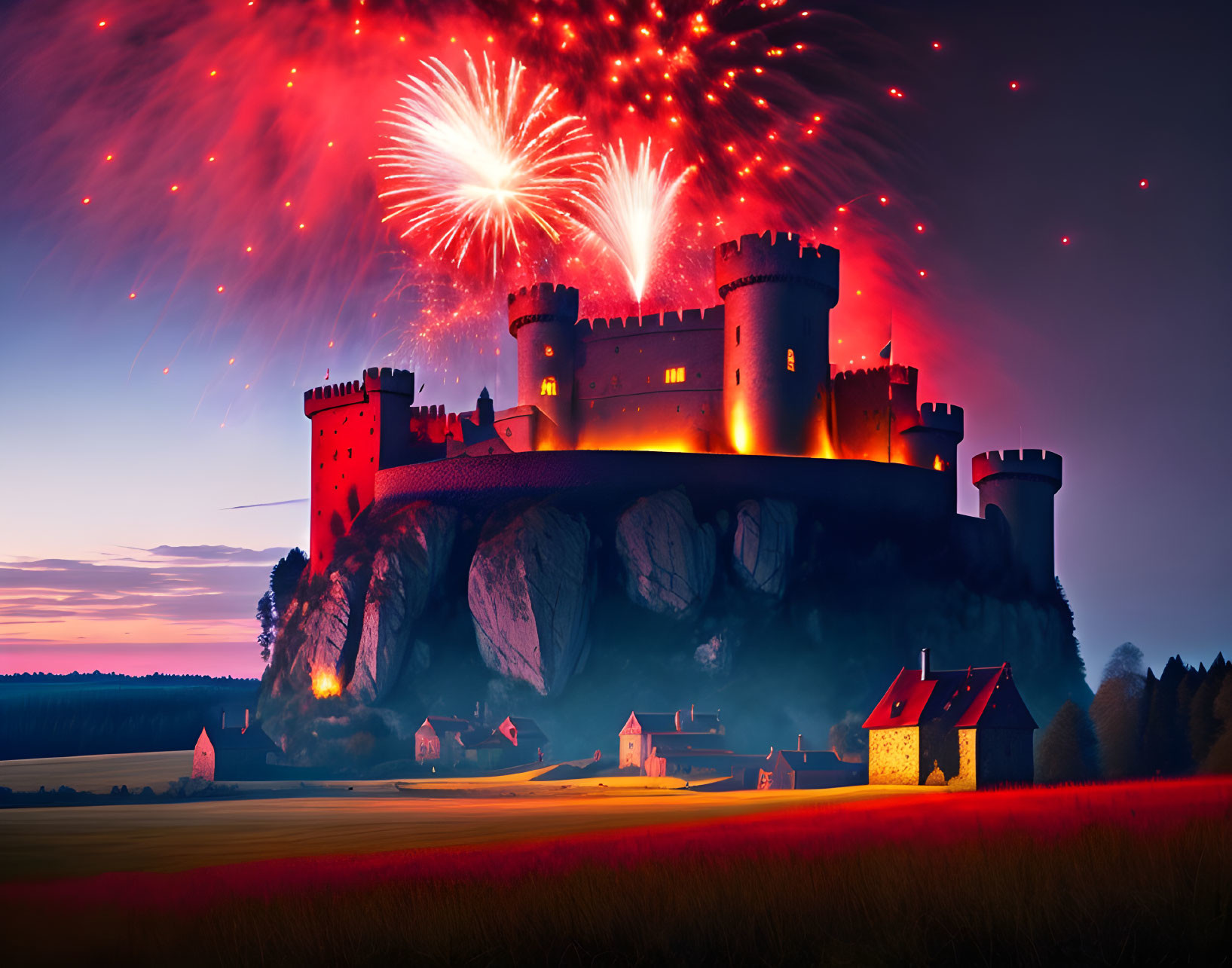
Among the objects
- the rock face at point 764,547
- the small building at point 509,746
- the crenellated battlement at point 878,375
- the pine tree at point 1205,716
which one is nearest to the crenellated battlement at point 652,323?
the crenellated battlement at point 878,375

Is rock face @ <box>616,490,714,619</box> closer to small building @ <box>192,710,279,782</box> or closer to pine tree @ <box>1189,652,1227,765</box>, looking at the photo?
small building @ <box>192,710,279,782</box>

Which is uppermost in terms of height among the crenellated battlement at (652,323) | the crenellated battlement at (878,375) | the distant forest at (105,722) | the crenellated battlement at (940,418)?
the crenellated battlement at (652,323)

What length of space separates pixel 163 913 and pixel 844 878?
1086 centimetres

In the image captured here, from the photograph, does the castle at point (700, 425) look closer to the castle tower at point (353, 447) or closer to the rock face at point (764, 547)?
the castle tower at point (353, 447)

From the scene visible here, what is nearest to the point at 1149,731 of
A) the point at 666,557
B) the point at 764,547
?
the point at 764,547

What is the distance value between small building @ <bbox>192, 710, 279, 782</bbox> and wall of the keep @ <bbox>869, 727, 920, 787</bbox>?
35.7 metres

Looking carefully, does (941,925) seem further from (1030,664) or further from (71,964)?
(1030,664)

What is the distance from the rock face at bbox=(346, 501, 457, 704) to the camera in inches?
3238

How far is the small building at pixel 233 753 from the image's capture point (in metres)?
75.9

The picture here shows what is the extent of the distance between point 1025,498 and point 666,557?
29.0m

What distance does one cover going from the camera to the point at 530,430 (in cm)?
9525

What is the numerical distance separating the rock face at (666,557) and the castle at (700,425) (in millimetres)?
3965

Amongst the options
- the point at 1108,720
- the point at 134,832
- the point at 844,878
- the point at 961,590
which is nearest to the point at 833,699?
the point at 961,590

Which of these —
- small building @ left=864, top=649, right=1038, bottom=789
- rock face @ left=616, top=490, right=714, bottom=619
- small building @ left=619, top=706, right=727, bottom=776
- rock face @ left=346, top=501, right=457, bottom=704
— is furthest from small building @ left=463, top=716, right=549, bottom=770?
small building @ left=864, top=649, right=1038, bottom=789
